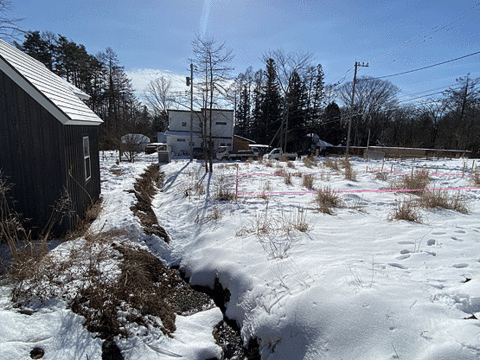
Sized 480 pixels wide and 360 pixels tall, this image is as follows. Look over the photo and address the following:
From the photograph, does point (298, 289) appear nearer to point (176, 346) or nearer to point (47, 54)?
point (176, 346)

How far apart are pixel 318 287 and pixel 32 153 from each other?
17.8 ft

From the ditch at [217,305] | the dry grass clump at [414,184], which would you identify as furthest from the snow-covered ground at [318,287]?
the dry grass clump at [414,184]

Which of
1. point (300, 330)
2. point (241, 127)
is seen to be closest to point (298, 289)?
point (300, 330)

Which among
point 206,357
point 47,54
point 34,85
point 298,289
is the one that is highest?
point 47,54

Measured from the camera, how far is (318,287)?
3.19 metres

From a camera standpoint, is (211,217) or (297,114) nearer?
(211,217)

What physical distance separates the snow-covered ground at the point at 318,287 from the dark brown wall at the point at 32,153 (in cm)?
109

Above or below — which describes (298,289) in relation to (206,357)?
above

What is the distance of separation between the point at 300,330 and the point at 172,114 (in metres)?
31.8

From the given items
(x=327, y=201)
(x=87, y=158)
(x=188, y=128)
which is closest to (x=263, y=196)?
(x=327, y=201)

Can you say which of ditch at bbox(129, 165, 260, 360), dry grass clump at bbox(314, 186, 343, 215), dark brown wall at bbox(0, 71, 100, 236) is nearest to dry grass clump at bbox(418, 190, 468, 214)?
dry grass clump at bbox(314, 186, 343, 215)

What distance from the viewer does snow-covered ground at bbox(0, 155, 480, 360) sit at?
2.42 meters

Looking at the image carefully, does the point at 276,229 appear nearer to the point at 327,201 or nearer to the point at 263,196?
the point at 327,201

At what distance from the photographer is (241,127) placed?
4750 cm
